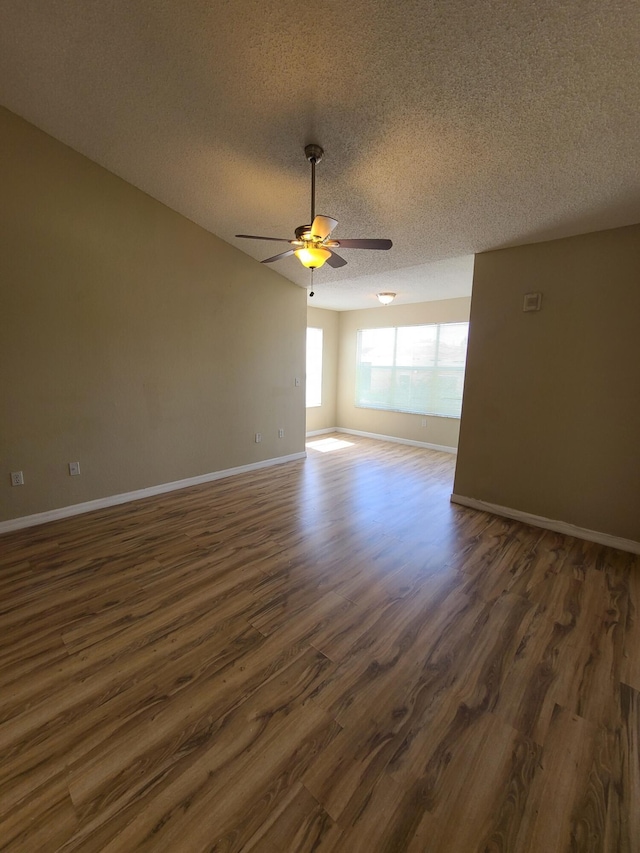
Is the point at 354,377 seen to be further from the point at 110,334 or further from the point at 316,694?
the point at 316,694

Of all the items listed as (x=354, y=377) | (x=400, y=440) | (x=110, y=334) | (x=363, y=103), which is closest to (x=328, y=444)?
(x=400, y=440)

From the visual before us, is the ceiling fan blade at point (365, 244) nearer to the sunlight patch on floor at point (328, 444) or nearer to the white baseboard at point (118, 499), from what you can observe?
the white baseboard at point (118, 499)

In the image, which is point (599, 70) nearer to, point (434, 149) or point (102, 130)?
point (434, 149)

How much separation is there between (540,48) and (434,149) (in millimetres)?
744

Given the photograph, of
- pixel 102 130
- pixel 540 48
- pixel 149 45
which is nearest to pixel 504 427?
pixel 540 48

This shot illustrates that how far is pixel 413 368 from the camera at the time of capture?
630 centimetres

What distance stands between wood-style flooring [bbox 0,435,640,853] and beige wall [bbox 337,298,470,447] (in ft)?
10.8

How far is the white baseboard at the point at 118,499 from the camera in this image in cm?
302

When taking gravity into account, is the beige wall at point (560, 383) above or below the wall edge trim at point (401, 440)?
above

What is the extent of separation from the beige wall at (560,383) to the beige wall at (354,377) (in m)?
2.38

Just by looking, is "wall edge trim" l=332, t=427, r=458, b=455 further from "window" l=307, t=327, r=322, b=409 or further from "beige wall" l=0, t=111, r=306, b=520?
"beige wall" l=0, t=111, r=306, b=520

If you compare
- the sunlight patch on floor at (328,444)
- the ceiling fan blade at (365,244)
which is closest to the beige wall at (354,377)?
the sunlight patch on floor at (328,444)

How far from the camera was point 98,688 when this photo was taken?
61.4 inches

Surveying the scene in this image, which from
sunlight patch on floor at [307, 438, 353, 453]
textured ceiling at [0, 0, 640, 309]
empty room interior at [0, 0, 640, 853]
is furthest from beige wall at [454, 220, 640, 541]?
sunlight patch on floor at [307, 438, 353, 453]
